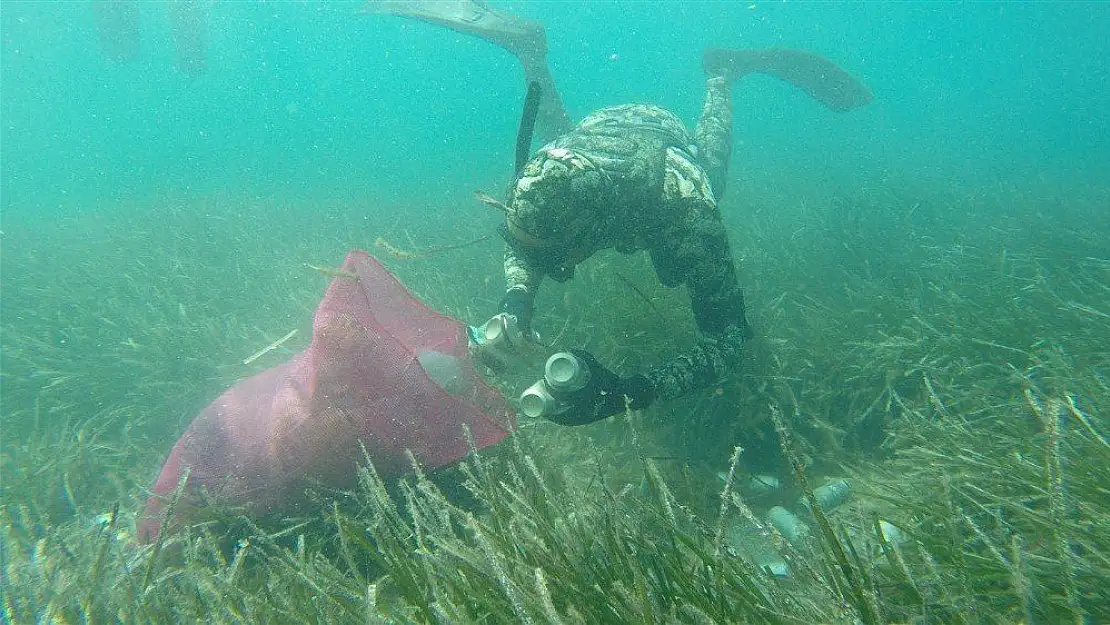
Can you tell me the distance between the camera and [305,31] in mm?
98312

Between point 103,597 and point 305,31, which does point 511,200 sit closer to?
point 103,597

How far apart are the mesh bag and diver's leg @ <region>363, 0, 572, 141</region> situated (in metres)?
6.78

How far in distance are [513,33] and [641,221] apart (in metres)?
7.66

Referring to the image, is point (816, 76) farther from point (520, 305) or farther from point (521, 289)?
point (520, 305)

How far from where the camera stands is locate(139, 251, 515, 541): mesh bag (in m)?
2.11

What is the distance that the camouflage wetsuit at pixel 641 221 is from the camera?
2500 millimetres

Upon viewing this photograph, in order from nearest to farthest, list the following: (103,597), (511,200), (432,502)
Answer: (432,502), (103,597), (511,200)

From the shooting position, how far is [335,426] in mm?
2109


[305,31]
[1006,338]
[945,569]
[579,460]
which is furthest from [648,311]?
[305,31]

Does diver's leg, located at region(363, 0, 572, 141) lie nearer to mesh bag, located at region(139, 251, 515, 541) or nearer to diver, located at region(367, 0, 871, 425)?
diver, located at region(367, 0, 871, 425)

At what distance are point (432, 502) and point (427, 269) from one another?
577cm

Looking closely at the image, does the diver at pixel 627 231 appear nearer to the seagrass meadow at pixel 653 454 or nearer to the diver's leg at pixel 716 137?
the seagrass meadow at pixel 653 454

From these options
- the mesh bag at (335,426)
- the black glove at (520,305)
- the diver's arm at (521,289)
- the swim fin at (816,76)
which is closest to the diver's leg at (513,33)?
the swim fin at (816,76)

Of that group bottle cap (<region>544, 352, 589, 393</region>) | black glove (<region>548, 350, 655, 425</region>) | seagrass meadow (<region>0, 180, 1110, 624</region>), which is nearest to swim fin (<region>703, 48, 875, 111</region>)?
seagrass meadow (<region>0, 180, 1110, 624</region>)
